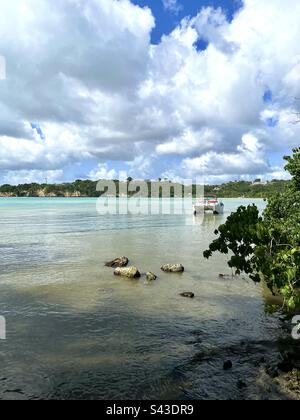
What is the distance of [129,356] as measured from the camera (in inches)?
538

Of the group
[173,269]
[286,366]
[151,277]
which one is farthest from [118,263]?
[286,366]

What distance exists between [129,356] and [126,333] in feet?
6.96

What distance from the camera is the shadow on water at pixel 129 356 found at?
37.0 feet

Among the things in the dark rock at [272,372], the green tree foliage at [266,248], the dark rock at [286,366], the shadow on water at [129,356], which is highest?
the green tree foliage at [266,248]

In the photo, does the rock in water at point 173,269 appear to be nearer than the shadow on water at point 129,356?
No

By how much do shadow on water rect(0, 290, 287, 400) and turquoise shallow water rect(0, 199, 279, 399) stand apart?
3 cm

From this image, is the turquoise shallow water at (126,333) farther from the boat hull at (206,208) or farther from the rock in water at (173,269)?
the boat hull at (206,208)

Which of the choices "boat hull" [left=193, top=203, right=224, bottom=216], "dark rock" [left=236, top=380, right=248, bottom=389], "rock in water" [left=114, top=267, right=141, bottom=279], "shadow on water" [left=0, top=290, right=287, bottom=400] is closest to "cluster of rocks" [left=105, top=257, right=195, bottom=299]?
"rock in water" [left=114, top=267, right=141, bottom=279]

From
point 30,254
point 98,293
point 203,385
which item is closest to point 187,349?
point 203,385

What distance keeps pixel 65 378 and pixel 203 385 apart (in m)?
4.36

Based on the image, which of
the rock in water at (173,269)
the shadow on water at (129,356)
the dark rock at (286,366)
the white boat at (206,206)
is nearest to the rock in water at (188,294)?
the shadow on water at (129,356)

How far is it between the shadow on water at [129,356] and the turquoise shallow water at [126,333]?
34 mm

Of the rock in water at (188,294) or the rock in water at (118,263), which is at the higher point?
the rock in water at (118,263)

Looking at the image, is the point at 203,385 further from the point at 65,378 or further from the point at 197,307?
the point at 197,307
